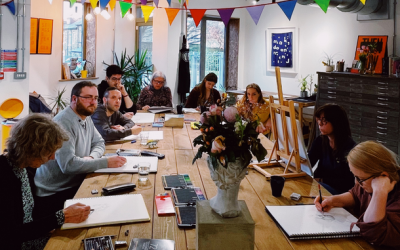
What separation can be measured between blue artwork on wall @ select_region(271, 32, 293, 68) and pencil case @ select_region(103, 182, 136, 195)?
19.0ft

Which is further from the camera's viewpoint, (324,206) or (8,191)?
(324,206)

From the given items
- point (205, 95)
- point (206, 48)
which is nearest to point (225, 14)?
point (205, 95)

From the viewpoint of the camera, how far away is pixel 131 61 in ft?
25.7

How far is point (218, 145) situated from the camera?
1.49 meters

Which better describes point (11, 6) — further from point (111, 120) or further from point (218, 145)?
point (218, 145)

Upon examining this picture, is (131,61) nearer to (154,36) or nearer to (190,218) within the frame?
(154,36)

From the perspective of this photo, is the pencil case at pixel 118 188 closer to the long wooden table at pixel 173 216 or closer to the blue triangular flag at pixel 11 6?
the long wooden table at pixel 173 216

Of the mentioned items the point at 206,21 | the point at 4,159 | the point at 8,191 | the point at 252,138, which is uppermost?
the point at 206,21

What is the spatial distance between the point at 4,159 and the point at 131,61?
6132 millimetres

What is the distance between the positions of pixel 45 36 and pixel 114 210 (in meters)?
4.84

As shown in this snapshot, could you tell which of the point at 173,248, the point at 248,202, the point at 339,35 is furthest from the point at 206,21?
the point at 173,248

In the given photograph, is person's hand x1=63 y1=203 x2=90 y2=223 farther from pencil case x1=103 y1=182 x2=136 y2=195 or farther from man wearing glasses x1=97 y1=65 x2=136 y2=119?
man wearing glasses x1=97 y1=65 x2=136 y2=119

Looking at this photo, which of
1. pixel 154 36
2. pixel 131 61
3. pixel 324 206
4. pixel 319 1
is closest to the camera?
pixel 324 206

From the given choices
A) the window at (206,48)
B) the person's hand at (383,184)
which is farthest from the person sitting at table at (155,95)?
the person's hand at (383,184)
